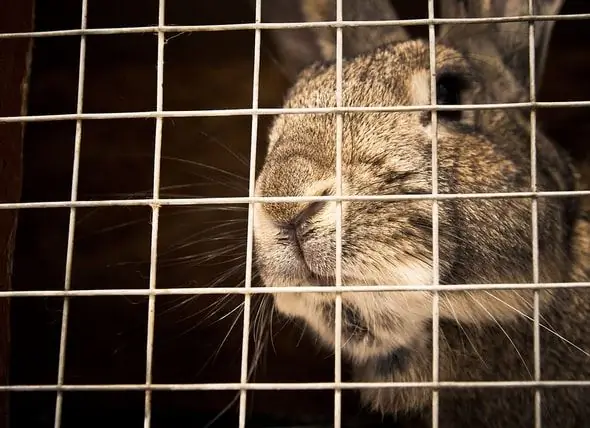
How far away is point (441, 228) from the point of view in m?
1.56

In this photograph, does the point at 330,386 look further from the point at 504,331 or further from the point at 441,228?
the point at 504,331

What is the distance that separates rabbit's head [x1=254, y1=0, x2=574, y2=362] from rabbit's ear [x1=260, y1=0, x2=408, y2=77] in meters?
0.02

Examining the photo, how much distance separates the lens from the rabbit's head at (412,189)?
57.4 inches

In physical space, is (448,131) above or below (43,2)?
below

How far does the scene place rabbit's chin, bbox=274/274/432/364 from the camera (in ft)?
4.96

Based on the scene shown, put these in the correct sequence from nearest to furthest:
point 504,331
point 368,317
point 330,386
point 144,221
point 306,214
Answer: point 330,386 < point 306,214 < point 368,317 < point 504,331 < point 144,221

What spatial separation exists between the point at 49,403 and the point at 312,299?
139 centimetres

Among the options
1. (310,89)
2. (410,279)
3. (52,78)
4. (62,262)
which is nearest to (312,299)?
→ (410,279)

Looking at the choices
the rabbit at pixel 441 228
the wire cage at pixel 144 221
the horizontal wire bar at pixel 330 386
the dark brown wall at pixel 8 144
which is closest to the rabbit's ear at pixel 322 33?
the rabbit at pixel 441 228

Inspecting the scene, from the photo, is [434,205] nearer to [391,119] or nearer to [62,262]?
[391,119]

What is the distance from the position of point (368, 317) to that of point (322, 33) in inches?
43.6

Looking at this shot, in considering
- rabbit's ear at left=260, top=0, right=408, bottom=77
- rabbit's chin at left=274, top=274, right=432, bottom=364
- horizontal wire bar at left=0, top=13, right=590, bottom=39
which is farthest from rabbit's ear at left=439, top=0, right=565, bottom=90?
rabbit's chin at left=274, top=274, right=432, bottom=364

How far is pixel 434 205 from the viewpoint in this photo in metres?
1.26

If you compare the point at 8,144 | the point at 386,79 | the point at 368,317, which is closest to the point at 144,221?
the point at 8,144
